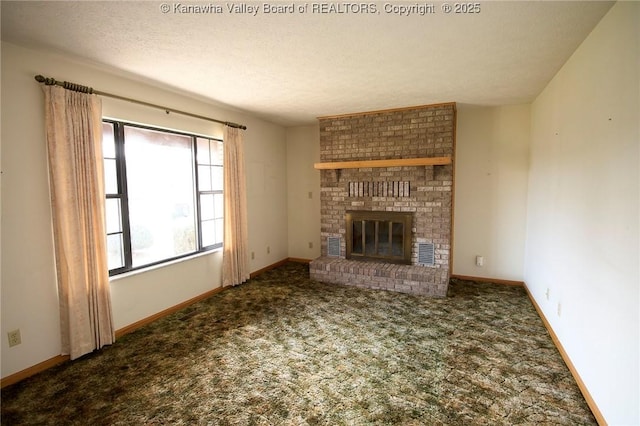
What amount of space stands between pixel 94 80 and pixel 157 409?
2.72m

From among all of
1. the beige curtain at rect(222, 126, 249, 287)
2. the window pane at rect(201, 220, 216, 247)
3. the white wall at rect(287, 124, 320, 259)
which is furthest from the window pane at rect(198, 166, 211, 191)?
the white wall at rect(287, 124, 320, 259)

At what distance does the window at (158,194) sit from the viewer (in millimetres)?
2959

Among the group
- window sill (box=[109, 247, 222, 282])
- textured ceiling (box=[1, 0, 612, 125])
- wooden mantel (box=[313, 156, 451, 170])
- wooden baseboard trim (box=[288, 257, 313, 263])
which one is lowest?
wooden baseboard trim (box=[288, 257, 313, 263])

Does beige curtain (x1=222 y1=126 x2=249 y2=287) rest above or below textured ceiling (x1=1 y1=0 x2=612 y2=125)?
below

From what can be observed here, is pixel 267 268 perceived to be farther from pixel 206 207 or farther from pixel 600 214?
pixel 600 214

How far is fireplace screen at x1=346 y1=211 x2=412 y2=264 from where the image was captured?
4.36m

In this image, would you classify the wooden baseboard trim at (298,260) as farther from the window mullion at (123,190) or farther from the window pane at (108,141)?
the window pane at (108,141)

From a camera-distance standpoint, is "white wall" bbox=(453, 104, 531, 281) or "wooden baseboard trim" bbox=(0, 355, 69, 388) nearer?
"wooden baseboard trim" bbox=(0, 355, 69, 388)

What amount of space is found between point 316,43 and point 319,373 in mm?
2475

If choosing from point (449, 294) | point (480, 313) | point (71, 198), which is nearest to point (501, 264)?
point (449, 294)

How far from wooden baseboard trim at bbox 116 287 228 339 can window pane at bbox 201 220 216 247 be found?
634mm

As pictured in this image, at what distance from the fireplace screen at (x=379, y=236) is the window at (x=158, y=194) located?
6.53 ft

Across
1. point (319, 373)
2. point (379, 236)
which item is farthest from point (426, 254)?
point (319, 373)

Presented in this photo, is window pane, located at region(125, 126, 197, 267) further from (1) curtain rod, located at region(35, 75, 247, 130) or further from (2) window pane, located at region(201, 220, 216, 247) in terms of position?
(1) curtain rod, located at region(35, 75, 247, 130)
